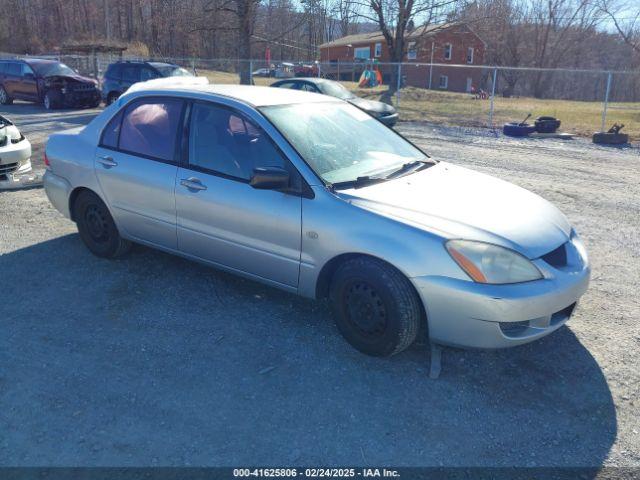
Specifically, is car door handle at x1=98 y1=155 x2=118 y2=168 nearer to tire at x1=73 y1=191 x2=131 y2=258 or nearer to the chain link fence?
tire at x1=73 y1=191 x2=131 y2=258

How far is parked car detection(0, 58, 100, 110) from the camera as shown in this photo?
1898cm

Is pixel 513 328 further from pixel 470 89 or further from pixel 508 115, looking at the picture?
pixel 470 89

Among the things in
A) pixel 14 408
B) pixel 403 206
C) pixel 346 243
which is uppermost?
pixel 403 206

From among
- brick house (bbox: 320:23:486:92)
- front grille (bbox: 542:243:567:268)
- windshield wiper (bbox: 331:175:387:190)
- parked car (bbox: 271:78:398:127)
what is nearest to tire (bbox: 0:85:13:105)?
parked car (bbox: 271:78:398:127)

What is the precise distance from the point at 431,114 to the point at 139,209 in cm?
1705

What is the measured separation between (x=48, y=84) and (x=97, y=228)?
16540 millimetres

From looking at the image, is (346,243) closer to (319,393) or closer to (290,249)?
(290,249)

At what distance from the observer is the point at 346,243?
3461 mm

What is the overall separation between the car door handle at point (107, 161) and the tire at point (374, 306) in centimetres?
237

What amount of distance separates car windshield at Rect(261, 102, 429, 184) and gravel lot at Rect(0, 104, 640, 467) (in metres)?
1.16

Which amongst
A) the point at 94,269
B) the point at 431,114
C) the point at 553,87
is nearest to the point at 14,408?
the point at 94,269

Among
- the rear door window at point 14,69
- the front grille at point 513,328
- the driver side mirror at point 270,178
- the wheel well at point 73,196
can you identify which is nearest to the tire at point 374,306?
the front grille at point 513,328

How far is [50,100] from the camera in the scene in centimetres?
1898

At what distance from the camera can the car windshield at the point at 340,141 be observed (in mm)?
3895
